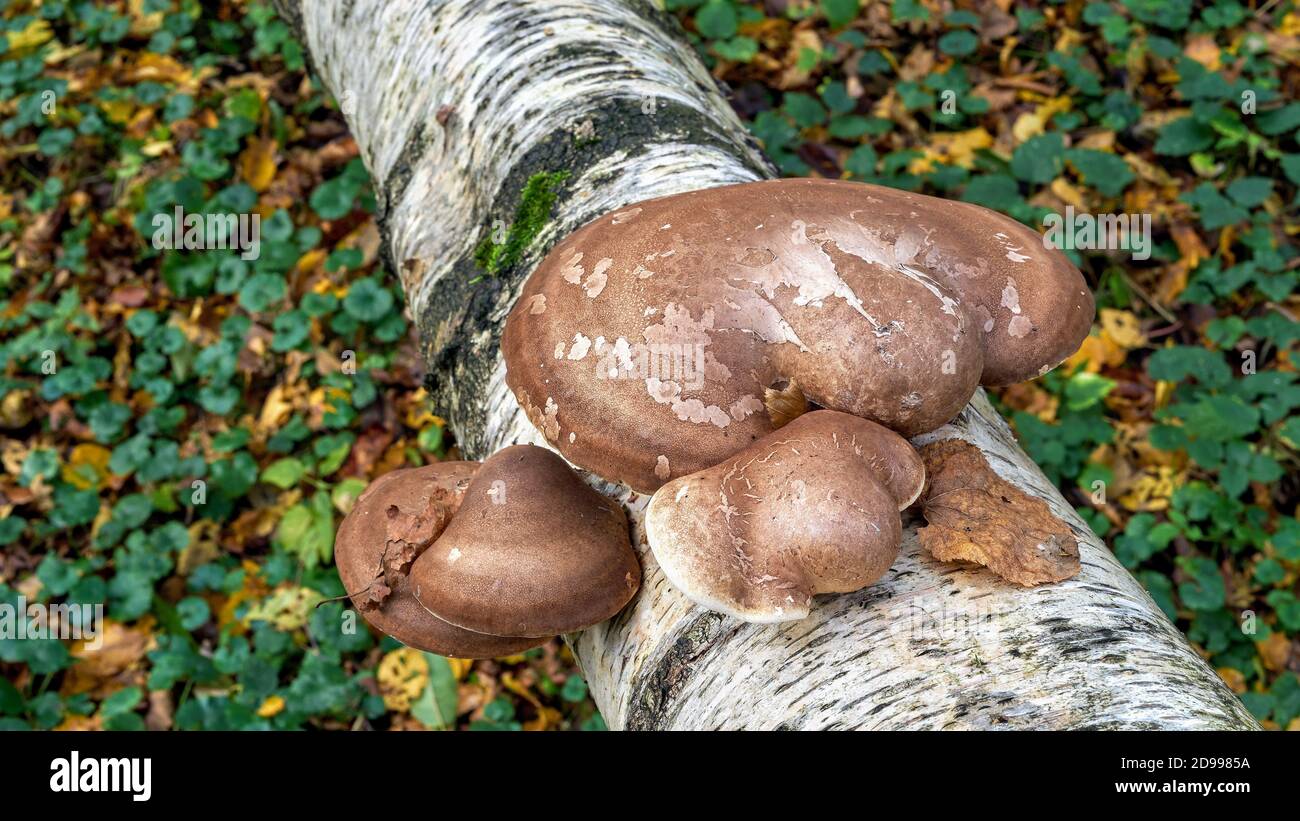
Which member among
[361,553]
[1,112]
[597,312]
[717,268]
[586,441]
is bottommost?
[1,112]

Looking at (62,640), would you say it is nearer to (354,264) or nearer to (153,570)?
(153,570)

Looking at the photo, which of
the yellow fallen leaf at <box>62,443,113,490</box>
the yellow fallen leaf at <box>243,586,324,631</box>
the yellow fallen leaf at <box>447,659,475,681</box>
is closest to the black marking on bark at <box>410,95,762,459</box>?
the yellow fallen leaf at <box>447,659,475,681</box>

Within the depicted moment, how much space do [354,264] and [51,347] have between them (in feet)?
6.26

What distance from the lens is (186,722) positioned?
4371mm

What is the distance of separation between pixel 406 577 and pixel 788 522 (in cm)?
108

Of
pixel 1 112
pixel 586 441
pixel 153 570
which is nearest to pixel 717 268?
pixel 586 441

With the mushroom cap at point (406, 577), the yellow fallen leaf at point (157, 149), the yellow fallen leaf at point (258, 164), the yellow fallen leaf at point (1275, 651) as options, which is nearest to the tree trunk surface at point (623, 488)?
the mushroom cap at point (406, 577)

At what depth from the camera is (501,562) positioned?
7.34 ft

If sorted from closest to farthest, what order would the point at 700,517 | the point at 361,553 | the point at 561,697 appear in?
the point at 700,517
the point at 361,553
the point at 561,697

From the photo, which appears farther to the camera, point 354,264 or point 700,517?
point 354,264

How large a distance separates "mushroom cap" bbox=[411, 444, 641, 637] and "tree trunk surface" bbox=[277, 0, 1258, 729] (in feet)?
0.43

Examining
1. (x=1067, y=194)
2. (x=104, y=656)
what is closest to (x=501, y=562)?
(x=104, y=656)

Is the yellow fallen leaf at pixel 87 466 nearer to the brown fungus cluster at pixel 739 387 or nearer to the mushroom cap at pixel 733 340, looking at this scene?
the brown fungus cluster at pixel 739 387

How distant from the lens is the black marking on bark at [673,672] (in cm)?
216
